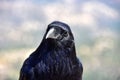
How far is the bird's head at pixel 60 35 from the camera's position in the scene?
170cm

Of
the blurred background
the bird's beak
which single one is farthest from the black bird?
the blurred background

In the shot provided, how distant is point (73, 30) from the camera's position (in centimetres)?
211

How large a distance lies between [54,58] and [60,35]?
0.10m

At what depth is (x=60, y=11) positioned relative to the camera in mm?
2141

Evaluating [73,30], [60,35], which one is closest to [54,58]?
[60,35]

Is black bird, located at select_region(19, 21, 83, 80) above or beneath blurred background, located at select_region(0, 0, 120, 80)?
beneath

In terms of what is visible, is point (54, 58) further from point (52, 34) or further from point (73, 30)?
point (73, 30)

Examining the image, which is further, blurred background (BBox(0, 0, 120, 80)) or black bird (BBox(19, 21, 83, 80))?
blurred background (BBox(0, 0, 120, 80))

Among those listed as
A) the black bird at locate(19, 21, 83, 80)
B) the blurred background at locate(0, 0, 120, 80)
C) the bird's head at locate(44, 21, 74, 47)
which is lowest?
the black bird at locate(19, 21, 83, 80)

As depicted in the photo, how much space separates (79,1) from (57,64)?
1.81 ft

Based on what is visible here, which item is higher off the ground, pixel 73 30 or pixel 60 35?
pixel 73 30

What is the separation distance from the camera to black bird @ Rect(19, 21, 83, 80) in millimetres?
1705

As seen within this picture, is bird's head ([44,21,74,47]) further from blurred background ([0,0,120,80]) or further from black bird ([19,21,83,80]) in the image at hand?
blurred background ([0,0,120,80])

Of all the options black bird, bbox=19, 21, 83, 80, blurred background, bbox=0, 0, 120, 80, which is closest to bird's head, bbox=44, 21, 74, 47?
black bird, bbox=19, 21, 83, 80
